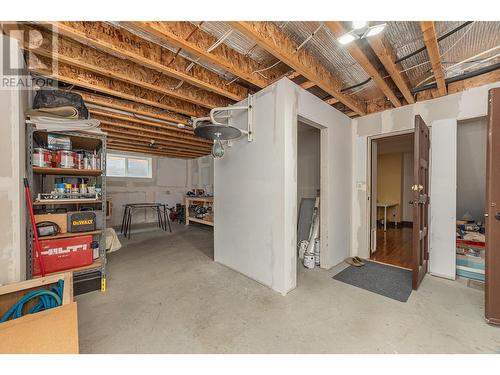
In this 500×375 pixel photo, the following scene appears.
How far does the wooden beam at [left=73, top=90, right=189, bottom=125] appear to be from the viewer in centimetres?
259

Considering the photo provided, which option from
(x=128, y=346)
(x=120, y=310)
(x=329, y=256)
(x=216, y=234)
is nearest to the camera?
(x=128, y=346)

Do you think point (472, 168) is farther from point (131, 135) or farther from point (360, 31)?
point (131, 135)

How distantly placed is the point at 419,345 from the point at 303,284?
42.4 inches

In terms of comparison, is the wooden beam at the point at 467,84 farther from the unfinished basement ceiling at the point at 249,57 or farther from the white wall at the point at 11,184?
the white wall at the point at 11,184

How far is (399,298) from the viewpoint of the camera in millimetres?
1983

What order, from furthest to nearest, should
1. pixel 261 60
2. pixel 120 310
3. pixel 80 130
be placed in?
1. pixel 261 60
2. pixel 80 130
3. pixel 120 310

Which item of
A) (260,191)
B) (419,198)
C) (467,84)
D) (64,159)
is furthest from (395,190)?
(64,159)

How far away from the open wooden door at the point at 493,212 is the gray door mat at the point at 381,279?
23.1 inches

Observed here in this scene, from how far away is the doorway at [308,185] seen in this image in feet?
10.6

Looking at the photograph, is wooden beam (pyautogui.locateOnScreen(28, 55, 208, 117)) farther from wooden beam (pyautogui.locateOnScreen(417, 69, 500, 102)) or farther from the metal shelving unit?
wooden beam (pyautogui.locateOnScreen(417, 69, 500, 102))

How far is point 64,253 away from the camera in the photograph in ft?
6.15

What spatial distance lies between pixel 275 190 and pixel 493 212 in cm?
181
